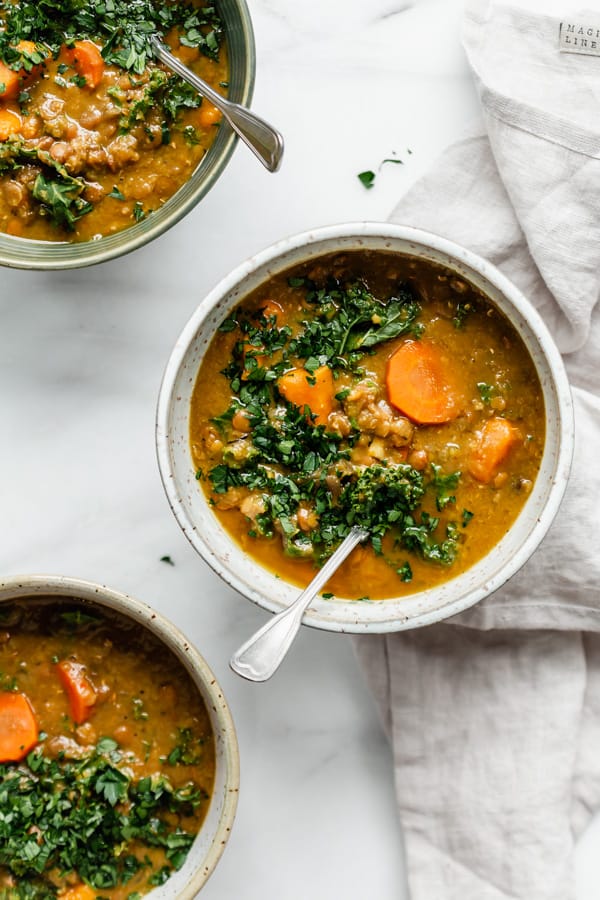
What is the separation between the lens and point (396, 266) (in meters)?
3.17

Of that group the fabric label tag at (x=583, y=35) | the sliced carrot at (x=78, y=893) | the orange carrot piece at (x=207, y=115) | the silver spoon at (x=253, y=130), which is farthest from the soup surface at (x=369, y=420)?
the sliced carrot at (x=78, y=893)

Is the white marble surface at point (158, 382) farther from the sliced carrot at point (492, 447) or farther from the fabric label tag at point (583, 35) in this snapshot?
the sliced carrot at point (492, 447)

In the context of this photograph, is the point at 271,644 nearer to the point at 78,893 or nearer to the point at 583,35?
the point at 78,893

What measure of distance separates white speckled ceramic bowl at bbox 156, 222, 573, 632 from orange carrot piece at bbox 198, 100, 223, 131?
65 centimetres

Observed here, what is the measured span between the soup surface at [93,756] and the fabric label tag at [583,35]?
2.36 meters

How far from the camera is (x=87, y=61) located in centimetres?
341

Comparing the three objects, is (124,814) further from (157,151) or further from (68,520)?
(157,151)

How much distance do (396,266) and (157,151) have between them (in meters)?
0.91

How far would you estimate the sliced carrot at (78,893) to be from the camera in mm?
3396

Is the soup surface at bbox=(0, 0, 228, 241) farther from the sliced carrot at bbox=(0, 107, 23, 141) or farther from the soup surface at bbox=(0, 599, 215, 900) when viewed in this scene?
the soup surface at bbox=(0, 599, 215, 900)

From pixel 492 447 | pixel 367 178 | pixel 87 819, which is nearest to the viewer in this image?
pixel 492 447

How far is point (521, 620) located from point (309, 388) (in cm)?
109

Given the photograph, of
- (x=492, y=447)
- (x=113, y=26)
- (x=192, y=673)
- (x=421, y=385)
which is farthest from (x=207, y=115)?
(x=192, y=673)

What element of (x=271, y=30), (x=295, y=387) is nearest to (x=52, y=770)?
(x=295, y=387)
